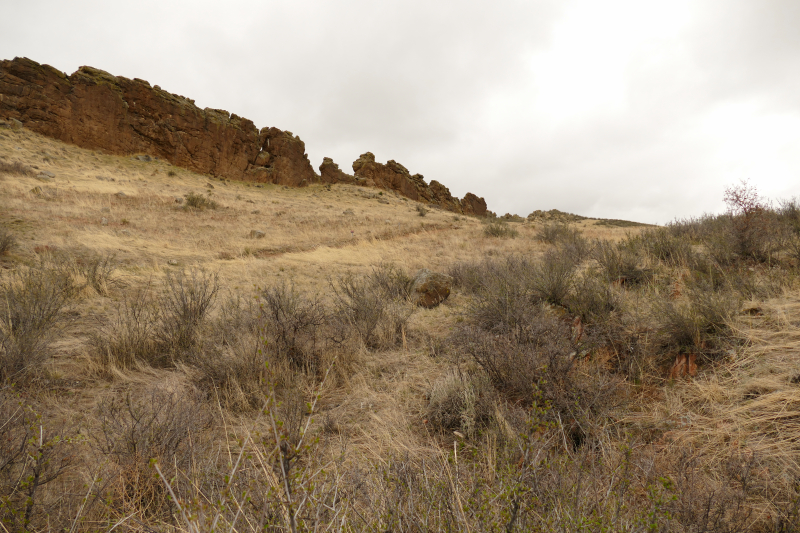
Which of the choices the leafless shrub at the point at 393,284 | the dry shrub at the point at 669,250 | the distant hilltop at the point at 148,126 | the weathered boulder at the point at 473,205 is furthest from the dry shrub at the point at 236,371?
the weathered boulder at the point at 473,205

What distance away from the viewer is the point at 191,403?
91.6 inches

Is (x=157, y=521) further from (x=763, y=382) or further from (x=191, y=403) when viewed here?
(x=763, y=382)

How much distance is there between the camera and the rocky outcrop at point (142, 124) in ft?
85.3

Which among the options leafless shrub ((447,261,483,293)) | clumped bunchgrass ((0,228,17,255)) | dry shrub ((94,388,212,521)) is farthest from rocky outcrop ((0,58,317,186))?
dry shrub ((94,388,212,521))

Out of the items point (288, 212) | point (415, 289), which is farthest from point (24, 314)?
point (288, 212)

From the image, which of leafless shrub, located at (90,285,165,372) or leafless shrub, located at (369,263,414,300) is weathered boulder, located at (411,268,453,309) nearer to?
leafless shrub, located at (369,263,414,300)

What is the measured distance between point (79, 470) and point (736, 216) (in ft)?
28.3

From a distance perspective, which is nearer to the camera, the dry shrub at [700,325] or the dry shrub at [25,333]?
the dry shrub at [25,333]

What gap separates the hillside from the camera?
1394 mm

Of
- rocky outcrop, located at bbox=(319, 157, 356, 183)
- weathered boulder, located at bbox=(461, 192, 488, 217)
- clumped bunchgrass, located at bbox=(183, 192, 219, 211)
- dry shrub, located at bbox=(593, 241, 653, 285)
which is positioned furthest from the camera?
weathered boulder, located at bbox=(461, 192, 488, 217)

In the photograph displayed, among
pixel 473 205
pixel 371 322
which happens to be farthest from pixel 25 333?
pixel 473 205

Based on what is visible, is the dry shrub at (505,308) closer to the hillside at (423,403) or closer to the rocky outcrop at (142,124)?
the hillside at (423,403)

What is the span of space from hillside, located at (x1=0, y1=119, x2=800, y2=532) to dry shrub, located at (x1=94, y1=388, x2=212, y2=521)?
2 cm

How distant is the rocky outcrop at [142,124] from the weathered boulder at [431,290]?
35477 mm
